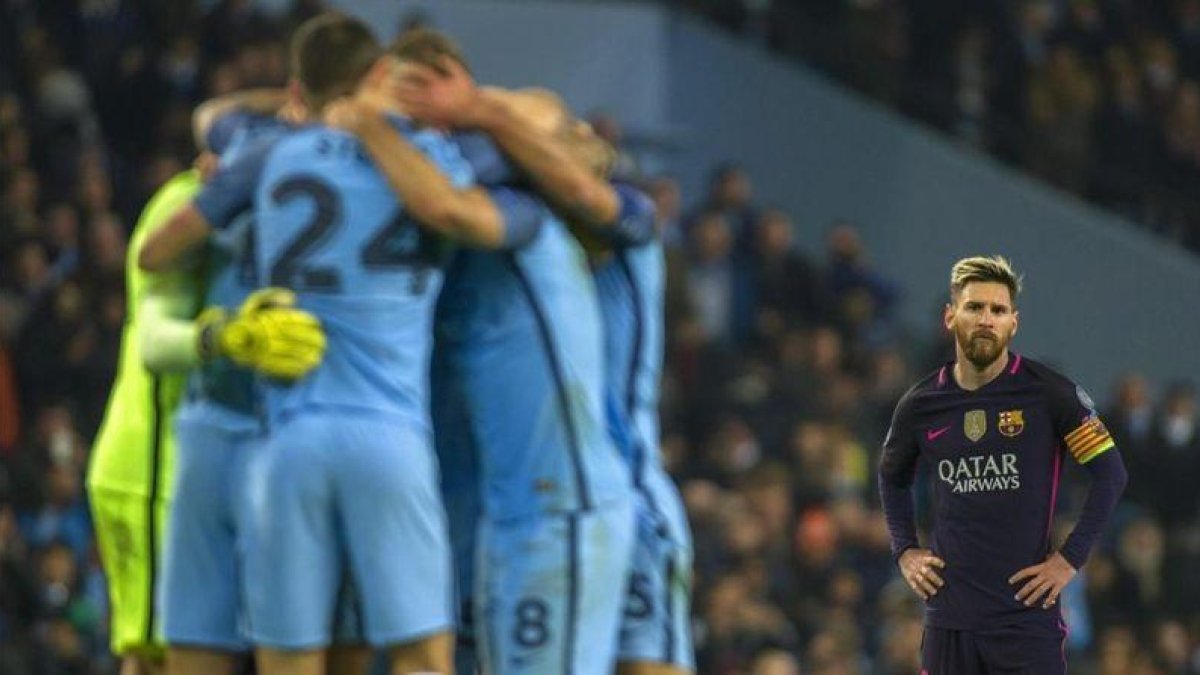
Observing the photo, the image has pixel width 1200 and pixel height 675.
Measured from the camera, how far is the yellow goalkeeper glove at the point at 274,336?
25.7 ft

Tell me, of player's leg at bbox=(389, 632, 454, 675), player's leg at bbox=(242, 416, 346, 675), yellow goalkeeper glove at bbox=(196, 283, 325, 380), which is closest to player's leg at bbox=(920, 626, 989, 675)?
player's leg at bbox=(389, 632, 454, 675)

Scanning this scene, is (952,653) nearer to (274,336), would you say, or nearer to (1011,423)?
(1011,423)

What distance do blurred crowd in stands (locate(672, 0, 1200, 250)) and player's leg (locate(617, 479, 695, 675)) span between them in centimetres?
1638

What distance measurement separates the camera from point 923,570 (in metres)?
7.36

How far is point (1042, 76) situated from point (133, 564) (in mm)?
16469

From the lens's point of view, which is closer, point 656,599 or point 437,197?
point 437,197

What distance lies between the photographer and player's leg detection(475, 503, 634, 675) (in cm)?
805

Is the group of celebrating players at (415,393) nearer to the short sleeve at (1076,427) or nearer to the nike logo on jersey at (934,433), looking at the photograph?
the nike logo on jersey at (934,433)

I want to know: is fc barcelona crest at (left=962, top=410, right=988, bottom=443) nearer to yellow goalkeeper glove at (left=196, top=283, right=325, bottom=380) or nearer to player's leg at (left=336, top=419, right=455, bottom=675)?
player's leg at (left=336, top=419, right=455, bottom=675)

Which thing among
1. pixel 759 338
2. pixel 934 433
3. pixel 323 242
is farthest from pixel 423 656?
pixel 759 338

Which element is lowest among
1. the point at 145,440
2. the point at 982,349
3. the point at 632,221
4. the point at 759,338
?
the point at 759,338

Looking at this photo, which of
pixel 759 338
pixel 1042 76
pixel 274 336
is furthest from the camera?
pixel 1042 76

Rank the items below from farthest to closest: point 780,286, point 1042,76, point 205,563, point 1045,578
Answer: point 1042,76 < point 780,286 < point 205,563 < point 1045,578

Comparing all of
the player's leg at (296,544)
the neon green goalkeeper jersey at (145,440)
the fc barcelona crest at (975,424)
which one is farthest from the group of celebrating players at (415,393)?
the fc barcelona crest at (975,424)
